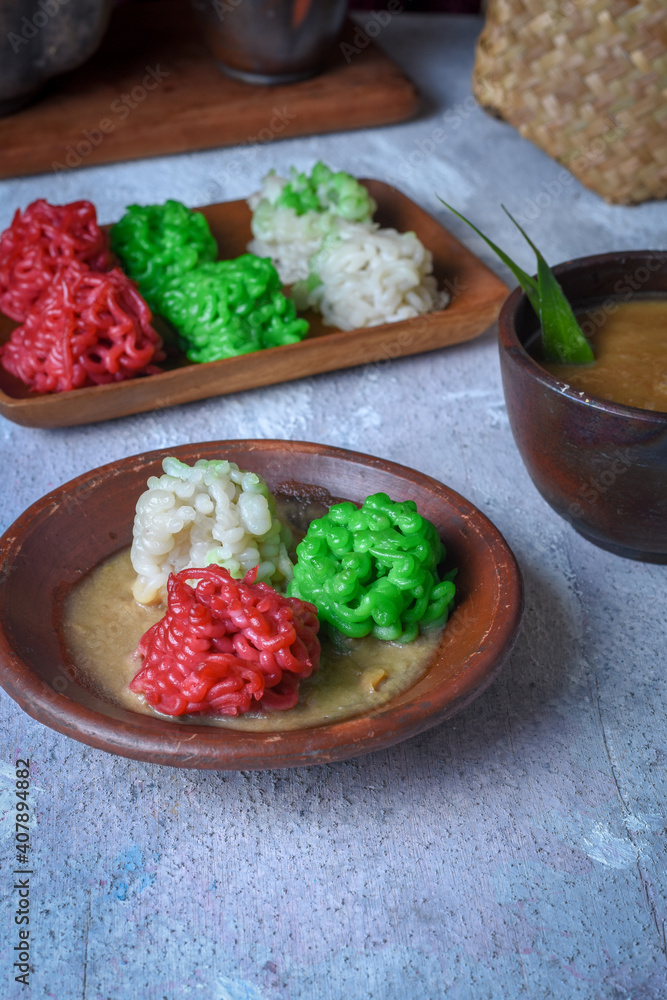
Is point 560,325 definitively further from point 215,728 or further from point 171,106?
point 171,106

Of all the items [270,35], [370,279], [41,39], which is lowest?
[370,279]

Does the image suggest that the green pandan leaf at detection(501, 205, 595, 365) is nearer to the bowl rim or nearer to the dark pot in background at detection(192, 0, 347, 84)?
the bowl rim

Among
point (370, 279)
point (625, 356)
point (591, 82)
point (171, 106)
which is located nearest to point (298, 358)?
point (370, 279)

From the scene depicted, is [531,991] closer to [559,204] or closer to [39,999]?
[39,999]

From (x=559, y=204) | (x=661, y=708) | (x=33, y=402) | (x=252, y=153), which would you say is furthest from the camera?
(x=252, y=153)

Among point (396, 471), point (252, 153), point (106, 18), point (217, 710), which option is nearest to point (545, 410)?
point (396, 471)
